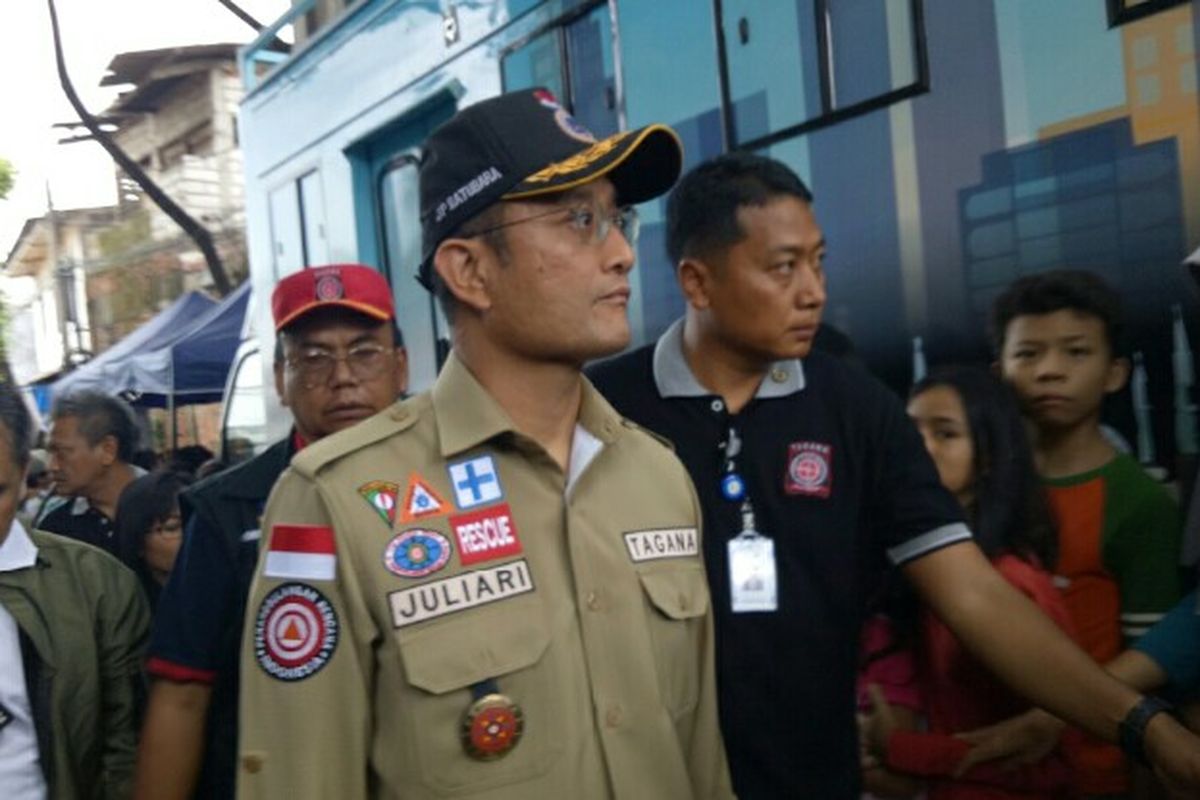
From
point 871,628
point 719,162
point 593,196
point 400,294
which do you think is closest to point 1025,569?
point 871,628

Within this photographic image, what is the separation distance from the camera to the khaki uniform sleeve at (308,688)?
142cm

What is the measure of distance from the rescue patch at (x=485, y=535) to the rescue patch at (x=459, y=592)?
2 centimetres

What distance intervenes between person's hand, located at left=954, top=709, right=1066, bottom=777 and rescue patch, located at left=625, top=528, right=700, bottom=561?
74 cm

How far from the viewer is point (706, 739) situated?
1.75 m

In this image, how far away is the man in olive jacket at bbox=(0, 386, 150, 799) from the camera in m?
2.24

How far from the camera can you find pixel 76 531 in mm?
4457

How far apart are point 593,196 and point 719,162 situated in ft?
2.14

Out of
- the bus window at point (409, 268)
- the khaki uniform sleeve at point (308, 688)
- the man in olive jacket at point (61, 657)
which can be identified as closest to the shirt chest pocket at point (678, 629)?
the khaki uniform sleeve at point (308, 688)

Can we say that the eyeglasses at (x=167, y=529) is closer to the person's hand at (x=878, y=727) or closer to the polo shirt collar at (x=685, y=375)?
the polo shirt collar at (x=685, y=375)

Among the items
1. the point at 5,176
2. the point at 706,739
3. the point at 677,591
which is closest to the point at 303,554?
the point at 677,591

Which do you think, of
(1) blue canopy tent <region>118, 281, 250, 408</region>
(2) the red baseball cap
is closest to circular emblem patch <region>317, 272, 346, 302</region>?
(2) the red baseball cap

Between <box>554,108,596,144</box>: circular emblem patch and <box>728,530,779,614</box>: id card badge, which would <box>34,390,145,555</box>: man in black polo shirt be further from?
<box>554,108,596,144</box>: circular emblem patch

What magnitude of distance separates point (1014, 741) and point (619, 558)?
0.95 meters

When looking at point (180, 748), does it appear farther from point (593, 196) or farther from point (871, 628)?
point (871, 628)
